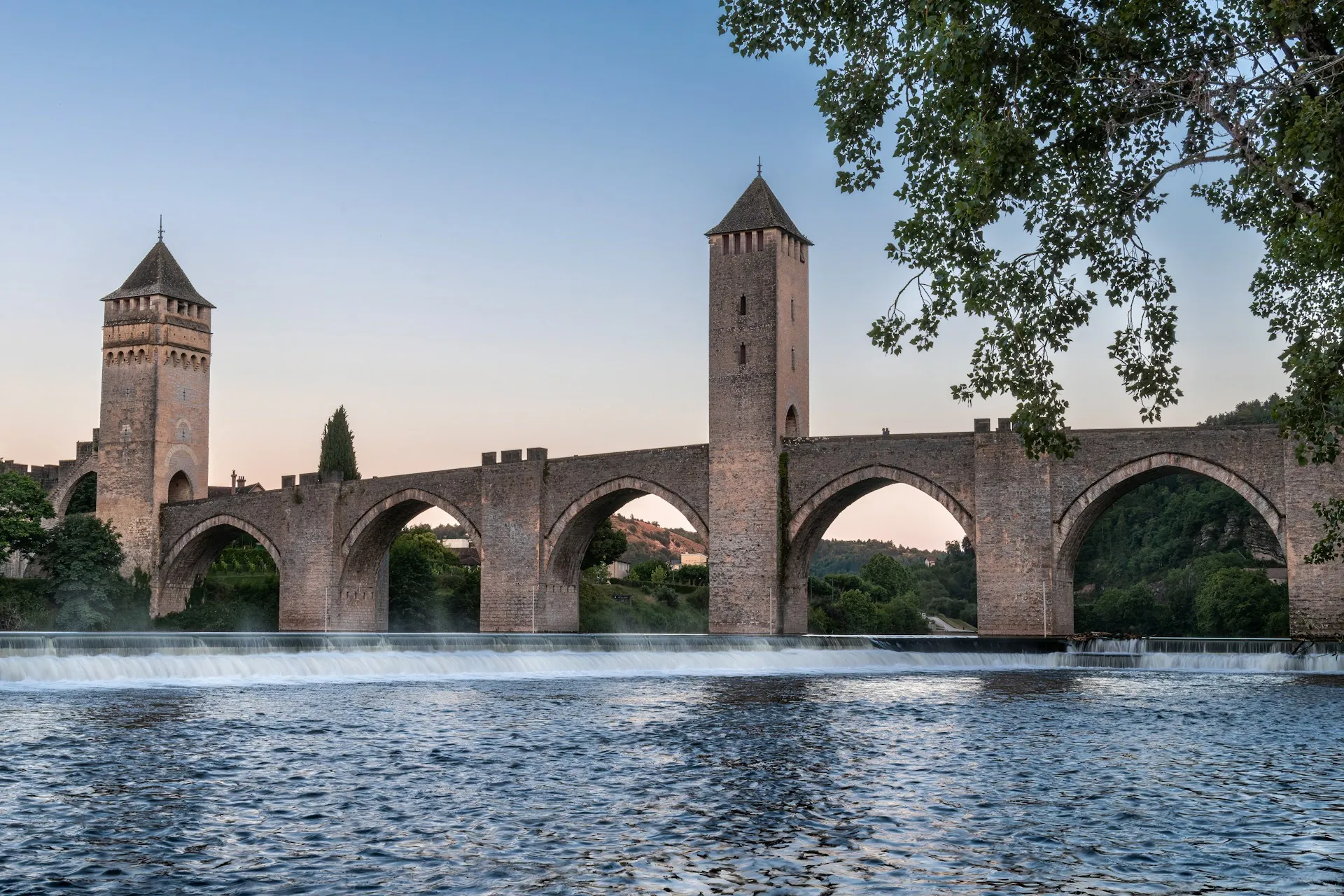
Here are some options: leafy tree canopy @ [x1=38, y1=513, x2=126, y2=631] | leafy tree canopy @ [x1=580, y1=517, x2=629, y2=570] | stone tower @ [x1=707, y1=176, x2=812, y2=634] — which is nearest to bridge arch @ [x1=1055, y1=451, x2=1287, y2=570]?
stone tower @ [x1=707, y1=176, x2=812, y2=634]

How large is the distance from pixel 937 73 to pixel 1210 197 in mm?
4955

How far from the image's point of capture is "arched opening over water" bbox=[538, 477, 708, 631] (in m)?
34.4

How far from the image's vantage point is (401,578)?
145ft

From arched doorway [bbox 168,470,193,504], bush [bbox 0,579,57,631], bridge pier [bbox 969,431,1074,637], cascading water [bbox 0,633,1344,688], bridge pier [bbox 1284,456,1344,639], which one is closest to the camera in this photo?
cascading water [bbox 0,633,1344,688]

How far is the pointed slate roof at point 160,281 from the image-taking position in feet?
141

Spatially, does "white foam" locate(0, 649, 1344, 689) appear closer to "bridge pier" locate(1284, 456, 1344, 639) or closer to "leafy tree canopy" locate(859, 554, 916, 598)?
"bridge pier" locate(1284, 456, 1344, 639)

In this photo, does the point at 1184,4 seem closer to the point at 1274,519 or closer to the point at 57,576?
the point at 1274,519

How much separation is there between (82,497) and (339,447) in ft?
29.2

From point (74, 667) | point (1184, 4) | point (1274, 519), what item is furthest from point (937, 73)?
point (1274, 519)

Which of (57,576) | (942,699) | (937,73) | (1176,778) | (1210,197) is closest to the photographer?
(937,73)

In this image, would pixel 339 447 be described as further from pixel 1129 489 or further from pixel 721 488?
pixel 1129 489

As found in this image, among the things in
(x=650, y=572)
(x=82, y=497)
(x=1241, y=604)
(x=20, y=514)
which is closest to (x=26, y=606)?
(x=20, y=514)

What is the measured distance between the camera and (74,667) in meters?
18.7

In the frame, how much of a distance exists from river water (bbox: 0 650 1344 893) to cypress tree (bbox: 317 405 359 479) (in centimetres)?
3393
